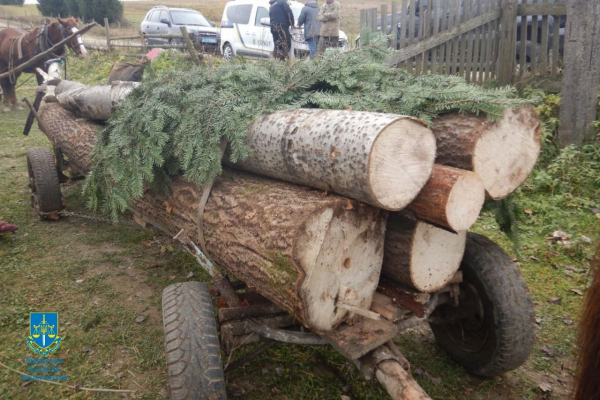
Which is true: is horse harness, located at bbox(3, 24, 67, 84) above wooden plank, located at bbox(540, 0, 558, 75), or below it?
above

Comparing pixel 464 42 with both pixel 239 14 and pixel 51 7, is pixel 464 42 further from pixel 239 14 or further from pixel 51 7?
pixel 51 7

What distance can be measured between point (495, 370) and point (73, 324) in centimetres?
299

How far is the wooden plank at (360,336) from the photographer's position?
2.24 m

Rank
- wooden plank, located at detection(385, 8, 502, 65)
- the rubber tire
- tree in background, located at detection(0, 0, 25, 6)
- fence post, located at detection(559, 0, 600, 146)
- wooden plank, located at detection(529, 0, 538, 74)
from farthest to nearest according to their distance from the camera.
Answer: tree in background, located at detection(0, 0, 25, 6) → wooden plank, located at detection(385, 8, 502, 65) → wooden plank, located at detection(529, 0, 538, 74) → fence post, located at detection(559, 0, 600, 146) → the rubber tire

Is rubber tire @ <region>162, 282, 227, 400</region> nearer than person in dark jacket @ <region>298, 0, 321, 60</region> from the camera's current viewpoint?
Yes

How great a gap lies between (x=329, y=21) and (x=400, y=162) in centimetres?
804

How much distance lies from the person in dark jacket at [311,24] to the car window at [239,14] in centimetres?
409

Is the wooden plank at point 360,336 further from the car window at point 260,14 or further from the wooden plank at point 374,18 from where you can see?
the car window at point 260,14

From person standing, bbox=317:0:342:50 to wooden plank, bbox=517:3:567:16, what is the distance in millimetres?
3683

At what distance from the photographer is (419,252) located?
99.6 inches

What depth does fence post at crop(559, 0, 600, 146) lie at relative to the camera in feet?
17.8

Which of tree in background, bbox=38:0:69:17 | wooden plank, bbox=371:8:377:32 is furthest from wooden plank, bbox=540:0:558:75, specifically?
tree in background, bbox=38:0:69:17

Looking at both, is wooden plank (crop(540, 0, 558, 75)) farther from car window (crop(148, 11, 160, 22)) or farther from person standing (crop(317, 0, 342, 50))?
car window (crop(148, 11, 160, 22))

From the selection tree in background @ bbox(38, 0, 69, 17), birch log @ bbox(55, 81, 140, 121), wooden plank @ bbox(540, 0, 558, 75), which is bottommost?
birch log @ bbox(55, 81, 140, 121)
